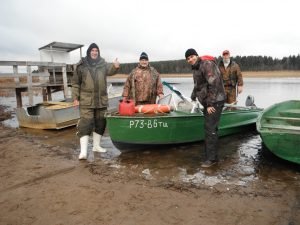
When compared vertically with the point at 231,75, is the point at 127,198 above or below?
below

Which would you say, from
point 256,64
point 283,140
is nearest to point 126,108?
point 283,140

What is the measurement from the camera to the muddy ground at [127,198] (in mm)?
3303

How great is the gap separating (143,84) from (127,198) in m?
2.88

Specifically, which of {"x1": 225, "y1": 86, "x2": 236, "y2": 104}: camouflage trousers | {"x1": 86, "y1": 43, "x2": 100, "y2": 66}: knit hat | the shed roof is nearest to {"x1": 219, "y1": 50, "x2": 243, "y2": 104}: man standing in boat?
{"x1": 225, "y1": 86, "x2": 236, "y2": 104}: camouflage trousers

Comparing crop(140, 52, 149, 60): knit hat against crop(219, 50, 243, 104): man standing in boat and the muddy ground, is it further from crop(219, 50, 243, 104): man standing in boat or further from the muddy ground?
crop(219, 50, 243, 104): man standing in boat

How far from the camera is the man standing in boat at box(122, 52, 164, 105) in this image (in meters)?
6.12

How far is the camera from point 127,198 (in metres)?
3.82

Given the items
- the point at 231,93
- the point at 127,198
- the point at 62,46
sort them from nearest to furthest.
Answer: the point at 127,198 < the point at 231,93 < the point at 62,46

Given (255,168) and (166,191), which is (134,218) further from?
(255,168)

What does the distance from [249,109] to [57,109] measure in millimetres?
5194

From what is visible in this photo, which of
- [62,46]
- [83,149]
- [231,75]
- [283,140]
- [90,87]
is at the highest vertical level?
[62,46]

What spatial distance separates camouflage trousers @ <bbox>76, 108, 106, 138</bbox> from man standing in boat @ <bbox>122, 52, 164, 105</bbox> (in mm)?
740

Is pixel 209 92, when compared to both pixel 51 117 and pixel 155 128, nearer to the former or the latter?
pixel 155 128

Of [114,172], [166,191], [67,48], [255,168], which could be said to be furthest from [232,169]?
[67,48]
